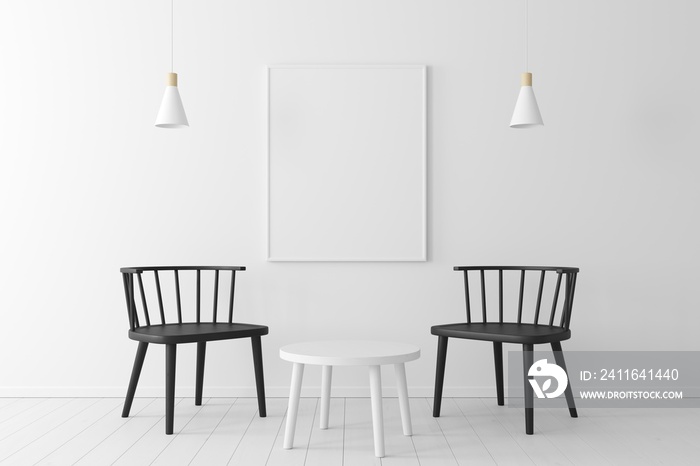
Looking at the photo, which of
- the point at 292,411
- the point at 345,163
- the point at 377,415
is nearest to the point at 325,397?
the point at 292,411

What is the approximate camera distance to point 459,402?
→ 3551 millimetres

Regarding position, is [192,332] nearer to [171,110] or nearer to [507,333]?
[171,110]

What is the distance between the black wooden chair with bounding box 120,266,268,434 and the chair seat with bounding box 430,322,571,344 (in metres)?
0.86

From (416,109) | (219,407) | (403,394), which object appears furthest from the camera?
(416,109)

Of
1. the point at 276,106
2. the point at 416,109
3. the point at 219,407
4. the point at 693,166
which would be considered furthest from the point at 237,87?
the point at 693,166

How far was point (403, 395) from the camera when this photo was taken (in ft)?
9.40

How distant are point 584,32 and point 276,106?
5.51 ft

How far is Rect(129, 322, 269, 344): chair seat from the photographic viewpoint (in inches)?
114

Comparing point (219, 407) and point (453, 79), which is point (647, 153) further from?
point (219, 407)

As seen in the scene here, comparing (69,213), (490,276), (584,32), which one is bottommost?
(490,276)

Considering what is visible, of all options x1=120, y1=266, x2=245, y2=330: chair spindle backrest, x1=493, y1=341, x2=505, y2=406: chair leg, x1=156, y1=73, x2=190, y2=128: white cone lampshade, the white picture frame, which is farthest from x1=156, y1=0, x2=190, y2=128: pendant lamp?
x1=493, y1=341, x2=505, y2=406: chair leg

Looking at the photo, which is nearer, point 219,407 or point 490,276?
point 219,407

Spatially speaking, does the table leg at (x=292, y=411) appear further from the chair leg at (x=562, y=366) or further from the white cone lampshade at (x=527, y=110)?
the white cone lampshade at (x=527, y=110)

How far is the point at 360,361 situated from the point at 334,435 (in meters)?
0.49
